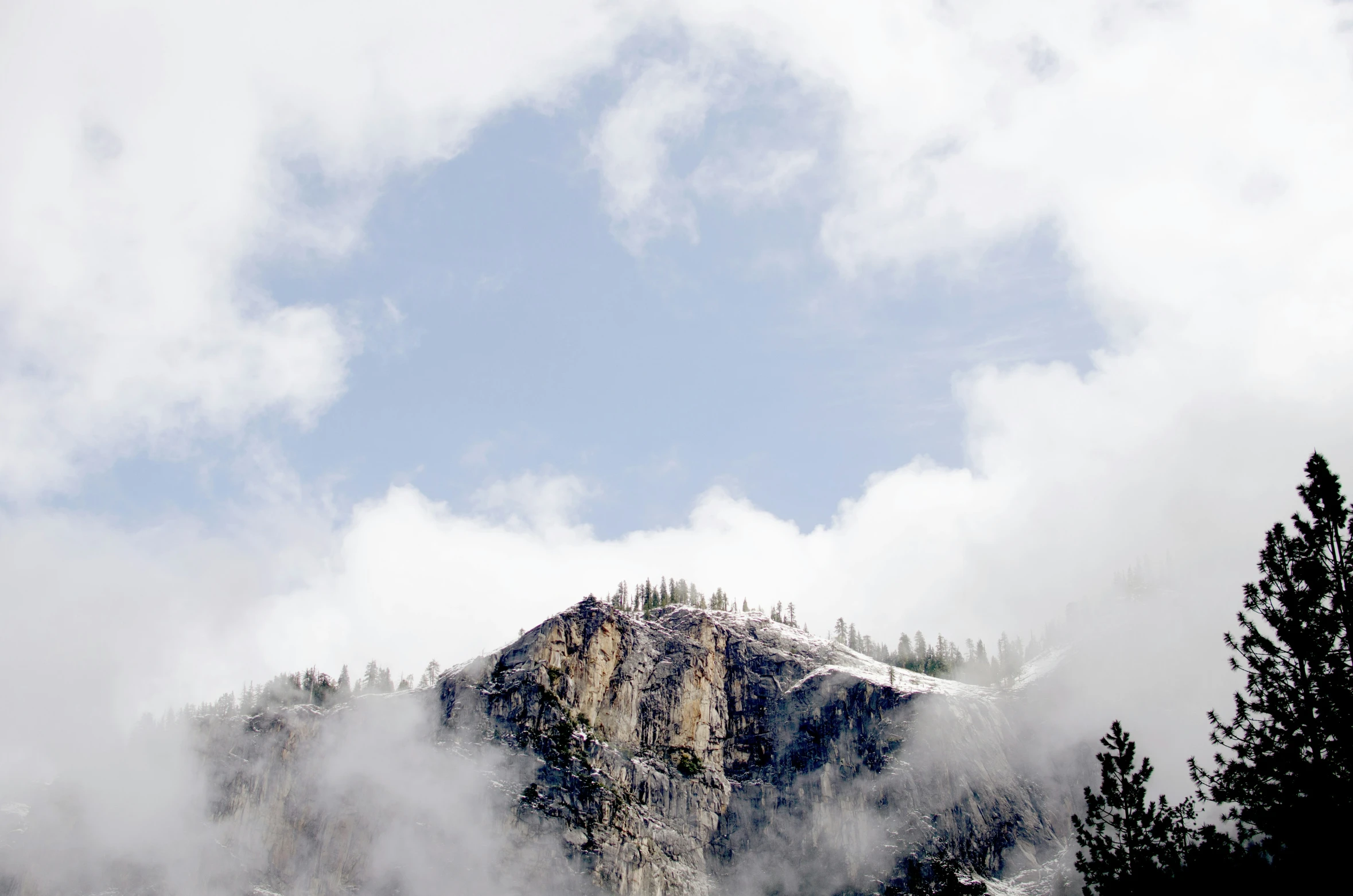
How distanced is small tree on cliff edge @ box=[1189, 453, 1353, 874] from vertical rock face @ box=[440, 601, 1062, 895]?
461 ft

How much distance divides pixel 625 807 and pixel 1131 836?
Result: 141984 mm

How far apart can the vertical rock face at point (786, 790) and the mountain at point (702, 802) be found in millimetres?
295

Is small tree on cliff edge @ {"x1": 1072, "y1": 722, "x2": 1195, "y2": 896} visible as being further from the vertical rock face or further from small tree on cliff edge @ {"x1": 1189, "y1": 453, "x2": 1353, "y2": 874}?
the vertical rock face

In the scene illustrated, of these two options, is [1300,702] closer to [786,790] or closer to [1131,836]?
[1131,836]

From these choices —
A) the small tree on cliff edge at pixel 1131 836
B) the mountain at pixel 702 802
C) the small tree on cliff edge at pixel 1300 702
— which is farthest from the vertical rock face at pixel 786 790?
the small tree on cliff edge at pixel 1300 702

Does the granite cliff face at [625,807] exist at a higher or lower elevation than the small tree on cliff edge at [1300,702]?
lower

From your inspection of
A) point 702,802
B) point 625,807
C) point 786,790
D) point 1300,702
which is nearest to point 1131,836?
point 1300,702

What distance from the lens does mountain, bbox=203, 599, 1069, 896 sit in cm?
17675

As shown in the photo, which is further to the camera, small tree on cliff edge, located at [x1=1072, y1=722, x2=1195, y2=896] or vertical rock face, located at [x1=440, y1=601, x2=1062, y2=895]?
vertical rock face, located at [x1=440, y1=601, x2=1062, y2=895]

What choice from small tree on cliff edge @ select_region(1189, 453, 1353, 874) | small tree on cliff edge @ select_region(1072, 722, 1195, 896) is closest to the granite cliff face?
small tree on cliff edge @ select_region(1072, 722, 1195, 896)

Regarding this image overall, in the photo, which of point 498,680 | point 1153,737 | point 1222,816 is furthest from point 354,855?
point 1222,816

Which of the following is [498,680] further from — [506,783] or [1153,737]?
[1153,737]

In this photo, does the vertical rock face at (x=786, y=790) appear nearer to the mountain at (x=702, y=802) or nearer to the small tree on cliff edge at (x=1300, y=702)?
the mountain at (x=702, y=802)

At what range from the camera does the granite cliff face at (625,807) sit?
6988 inches
